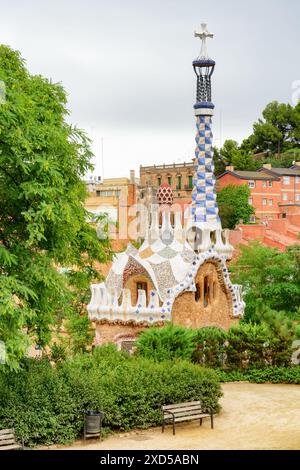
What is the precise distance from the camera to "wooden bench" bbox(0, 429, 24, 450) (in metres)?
15.8

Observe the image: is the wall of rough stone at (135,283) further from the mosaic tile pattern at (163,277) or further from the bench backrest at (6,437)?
the bench backrest at (6,437)

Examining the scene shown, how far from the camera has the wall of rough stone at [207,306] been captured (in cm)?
2842

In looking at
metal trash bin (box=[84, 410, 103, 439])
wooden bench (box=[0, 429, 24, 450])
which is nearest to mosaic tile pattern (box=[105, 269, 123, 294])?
metal trash bin (box=[84, 410, 103, 439])

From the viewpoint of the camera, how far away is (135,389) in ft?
60.2

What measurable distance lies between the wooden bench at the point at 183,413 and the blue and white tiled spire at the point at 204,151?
12475mm

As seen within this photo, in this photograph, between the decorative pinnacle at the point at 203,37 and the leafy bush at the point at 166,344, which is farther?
the decorative pinnacle at the point at 203,37

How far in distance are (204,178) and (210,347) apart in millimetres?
7906

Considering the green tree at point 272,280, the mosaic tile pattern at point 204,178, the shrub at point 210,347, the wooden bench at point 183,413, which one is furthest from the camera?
the green tree at point 272,280

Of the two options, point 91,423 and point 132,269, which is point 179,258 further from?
point 91,423

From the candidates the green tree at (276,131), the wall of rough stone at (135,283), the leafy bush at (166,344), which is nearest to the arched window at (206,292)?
the wall of rough stone at (135,283)

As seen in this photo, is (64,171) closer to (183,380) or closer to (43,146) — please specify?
(43,146)

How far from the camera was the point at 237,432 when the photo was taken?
18312 millimetres

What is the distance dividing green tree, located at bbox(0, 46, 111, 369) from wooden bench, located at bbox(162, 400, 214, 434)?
3044 millimetres
